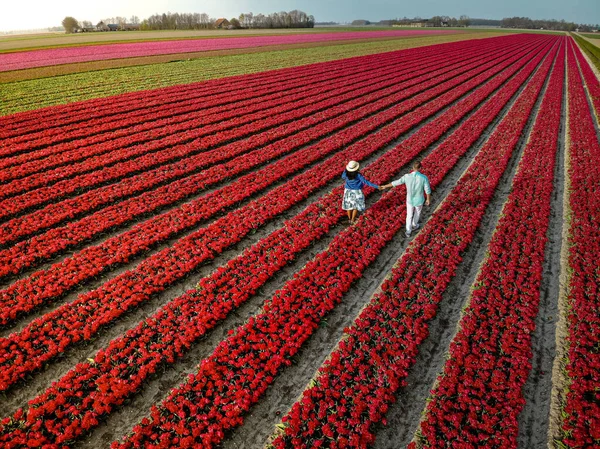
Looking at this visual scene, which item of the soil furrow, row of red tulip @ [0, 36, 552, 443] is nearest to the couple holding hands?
row of red tulip @ [0, 36, 552, 443]

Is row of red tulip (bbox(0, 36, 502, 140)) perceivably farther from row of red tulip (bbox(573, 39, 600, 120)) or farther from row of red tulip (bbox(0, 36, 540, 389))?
row of red tulip (bbox(573, 39, 600, 120))

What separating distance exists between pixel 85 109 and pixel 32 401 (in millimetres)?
23510

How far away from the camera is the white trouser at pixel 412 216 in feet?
34.0

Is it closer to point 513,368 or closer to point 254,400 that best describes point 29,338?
point 254,400

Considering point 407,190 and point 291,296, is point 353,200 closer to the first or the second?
point 407,190

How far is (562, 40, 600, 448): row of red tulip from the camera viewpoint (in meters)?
5.55

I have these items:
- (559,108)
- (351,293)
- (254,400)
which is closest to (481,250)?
(351,293)

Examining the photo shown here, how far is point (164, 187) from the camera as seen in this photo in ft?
43.4

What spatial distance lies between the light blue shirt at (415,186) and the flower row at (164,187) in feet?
24.8

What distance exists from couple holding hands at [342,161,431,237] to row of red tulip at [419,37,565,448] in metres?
2.32

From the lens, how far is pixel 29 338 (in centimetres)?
698

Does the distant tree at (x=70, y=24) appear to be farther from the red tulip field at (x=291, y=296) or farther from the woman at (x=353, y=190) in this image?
the woman at (x=353, y=190)

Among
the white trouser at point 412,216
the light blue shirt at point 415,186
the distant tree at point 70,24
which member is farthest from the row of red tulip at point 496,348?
the distant tree at point 70,24

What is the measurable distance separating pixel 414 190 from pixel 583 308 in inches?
186
